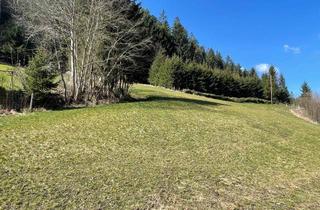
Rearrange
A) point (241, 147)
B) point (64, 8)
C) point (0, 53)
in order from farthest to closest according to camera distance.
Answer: point (0, 53)
point (64, 8)
point (241, 147)

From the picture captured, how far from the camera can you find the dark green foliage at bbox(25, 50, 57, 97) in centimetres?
1848

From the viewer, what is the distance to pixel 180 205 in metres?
7.51

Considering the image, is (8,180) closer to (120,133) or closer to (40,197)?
(40,197)

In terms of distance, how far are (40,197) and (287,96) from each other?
9889 centimetres

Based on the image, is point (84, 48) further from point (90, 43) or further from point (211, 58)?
point (211, 58)

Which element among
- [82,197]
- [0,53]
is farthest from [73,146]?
[0,53]

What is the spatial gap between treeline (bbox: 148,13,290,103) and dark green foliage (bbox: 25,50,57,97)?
139 feet

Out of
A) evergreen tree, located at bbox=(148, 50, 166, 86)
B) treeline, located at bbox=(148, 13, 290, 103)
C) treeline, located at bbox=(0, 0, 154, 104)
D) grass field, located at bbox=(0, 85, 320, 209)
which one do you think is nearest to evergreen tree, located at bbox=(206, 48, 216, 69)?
treeline, located at bbox=(148, 13, 290, 103)

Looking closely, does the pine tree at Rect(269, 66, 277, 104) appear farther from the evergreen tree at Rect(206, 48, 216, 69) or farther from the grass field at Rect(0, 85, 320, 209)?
the grass field at Rect(0, 85, 320, 209)

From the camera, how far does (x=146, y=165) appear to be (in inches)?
400

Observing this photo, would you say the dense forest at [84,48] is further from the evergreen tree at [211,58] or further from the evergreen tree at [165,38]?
the evergreen tree at [211,58]

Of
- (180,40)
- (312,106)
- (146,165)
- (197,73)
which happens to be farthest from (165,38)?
(146,165)

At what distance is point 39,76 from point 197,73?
2162 inches

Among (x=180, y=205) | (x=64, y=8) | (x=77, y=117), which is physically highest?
(x=64, y=8)
